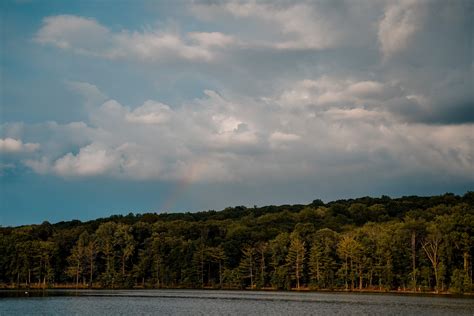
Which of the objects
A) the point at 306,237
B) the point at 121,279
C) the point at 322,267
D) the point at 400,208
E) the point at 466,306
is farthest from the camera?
the point at 400,208

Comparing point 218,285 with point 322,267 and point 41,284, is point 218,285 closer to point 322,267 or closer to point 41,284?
point 322,267

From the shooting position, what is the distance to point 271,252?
134000 mm

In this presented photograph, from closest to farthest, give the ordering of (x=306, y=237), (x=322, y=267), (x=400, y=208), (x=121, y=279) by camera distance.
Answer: (x=322, y=267), (x=306, y=237), (x=121, y=279), (x=400, y=208)

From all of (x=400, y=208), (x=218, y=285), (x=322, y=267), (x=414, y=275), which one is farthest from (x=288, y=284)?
(x=400, y=208)

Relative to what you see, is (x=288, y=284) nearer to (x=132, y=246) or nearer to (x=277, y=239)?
(x=277, y=239)

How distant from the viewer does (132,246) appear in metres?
149

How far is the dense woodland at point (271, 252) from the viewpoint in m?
108

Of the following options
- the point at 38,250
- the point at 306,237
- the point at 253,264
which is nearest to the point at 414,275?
the point at 306,237

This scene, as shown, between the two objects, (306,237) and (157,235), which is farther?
(157,235)

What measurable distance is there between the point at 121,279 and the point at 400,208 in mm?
82427

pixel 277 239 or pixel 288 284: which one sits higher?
pixel 277 239

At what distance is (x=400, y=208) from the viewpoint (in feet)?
557

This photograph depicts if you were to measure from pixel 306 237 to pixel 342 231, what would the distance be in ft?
51.4

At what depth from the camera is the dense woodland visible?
108 metres
